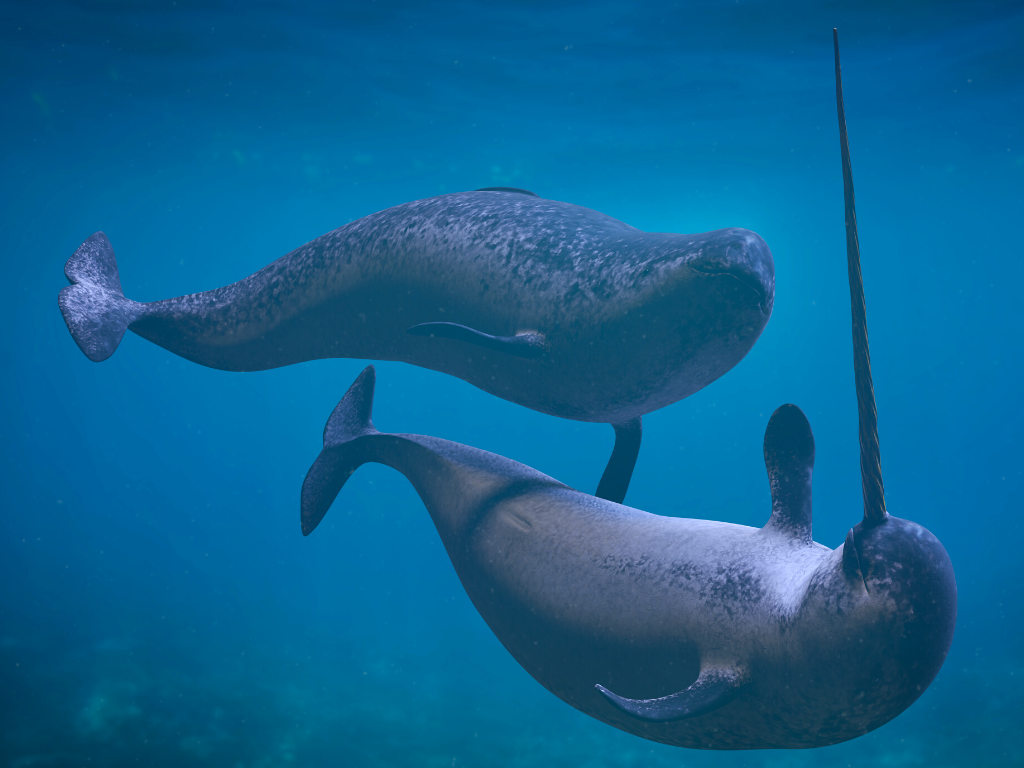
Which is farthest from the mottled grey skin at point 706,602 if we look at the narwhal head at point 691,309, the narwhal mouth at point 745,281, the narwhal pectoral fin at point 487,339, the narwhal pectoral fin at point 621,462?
the narwhal pectoral fin at point 487,339

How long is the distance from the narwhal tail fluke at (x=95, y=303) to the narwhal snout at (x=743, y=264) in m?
3.09

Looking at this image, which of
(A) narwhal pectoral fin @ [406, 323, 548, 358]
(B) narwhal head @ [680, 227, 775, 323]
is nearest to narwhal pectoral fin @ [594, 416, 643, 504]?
(A) narwhal pectoral fin @ [406, 323, 548, 358]

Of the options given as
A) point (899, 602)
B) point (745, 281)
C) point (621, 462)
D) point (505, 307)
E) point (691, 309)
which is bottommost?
point (899, 602)

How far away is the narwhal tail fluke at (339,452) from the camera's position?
3.52m

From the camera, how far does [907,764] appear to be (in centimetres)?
1240

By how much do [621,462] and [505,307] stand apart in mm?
1179

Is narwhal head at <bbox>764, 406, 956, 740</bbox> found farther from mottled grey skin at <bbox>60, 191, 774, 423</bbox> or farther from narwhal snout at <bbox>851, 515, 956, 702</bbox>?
mottled grey skin at <bbox>60, 191, 774, 423</bbox>

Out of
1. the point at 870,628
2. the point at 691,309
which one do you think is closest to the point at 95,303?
the point at 691,309

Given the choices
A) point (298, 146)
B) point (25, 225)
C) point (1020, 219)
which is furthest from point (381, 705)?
point (1020, 219)

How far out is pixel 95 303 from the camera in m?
3.57

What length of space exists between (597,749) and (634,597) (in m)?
12.4

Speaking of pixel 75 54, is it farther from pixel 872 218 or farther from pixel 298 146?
pixel 872 218

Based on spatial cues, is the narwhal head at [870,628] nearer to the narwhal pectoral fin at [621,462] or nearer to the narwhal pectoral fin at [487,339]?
the narwhal pectoral fin at [621,462]

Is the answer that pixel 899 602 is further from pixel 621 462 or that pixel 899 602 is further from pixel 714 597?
pixel 621 462
